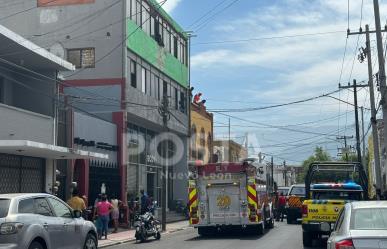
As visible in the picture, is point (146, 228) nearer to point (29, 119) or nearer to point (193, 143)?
point (29, 119)

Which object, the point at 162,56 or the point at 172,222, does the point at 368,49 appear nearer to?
the point at 162,56

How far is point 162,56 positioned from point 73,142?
1423 cm

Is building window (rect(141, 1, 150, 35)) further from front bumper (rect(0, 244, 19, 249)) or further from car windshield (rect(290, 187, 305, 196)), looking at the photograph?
front bumper (rect(0, 244, 19, 249))

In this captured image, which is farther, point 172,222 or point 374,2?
point 172,222

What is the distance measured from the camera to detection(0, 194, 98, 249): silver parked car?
10242mm

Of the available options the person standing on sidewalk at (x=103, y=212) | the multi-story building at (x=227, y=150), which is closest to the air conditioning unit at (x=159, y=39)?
the person standing on sidewalk at (x=103, y=212)

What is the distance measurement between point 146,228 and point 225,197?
3076 millimetres

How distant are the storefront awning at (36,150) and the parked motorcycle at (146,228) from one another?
11.1 ft

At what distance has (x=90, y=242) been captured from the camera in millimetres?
13469

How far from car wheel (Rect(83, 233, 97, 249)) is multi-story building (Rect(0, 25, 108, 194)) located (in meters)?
5.35

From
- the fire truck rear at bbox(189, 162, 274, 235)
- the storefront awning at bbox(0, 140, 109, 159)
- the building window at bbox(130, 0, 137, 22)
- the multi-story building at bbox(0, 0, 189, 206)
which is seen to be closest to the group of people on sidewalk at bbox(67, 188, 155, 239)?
the storefront awning at bbox(0, 140, 109, 159)

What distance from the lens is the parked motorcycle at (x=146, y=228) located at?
819 inches

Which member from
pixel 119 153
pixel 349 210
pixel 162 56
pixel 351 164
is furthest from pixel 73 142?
pixel 349 210

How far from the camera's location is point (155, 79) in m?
36.7
